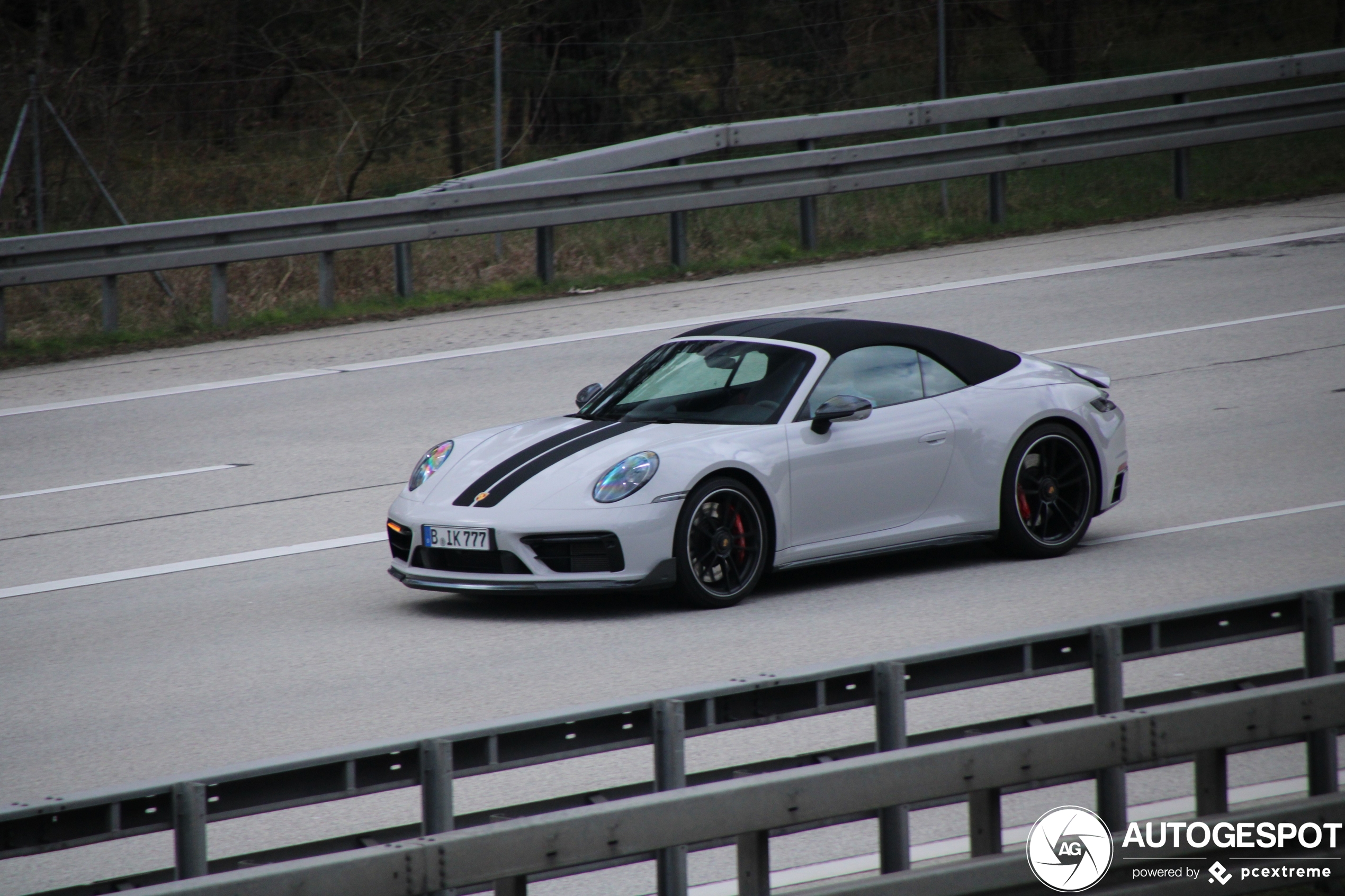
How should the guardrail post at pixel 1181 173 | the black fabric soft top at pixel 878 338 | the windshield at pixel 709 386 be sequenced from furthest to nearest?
the guardrail post at pixel 1181 173 → the black fabric soft top at pixel 878 338 → the windshield at pixel 709 386

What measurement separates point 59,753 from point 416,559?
85.1 inches

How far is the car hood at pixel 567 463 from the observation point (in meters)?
8.05

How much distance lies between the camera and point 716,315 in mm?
15086

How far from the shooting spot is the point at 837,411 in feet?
27.5

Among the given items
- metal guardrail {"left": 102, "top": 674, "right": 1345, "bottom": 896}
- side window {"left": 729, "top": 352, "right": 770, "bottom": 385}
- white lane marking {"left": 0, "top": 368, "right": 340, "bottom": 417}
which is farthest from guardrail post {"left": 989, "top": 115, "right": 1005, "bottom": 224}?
metal guardrail {"left": 102, "top": 674, "right": 1345, "bottom": 896}

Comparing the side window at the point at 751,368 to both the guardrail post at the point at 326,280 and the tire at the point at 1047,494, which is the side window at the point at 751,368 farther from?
the guardrail post at the point at 326,280

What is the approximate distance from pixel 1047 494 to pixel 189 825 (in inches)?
244

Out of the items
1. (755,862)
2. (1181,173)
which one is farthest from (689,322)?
(755,862)

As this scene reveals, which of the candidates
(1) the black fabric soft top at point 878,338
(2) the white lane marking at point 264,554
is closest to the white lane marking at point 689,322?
(1) the black fabric soft top at point 878,338

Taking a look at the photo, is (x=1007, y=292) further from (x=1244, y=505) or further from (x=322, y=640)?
(x=322, y=640)

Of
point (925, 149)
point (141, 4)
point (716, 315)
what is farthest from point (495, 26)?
point (716, 315)

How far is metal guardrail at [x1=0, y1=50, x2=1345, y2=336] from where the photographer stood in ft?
51.8

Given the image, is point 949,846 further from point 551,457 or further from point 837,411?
point 551,457

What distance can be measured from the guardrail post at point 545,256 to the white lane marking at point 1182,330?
5.54 m
